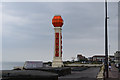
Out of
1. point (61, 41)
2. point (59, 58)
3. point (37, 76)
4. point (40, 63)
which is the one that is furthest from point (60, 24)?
point (37, 76)

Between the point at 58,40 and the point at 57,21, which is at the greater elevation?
the point at 57,21

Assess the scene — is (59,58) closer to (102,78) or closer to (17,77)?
(102,78)

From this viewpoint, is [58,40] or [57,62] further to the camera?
[58,40]

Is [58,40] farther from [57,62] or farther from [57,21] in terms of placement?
[57,62]

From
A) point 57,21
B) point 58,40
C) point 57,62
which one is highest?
point 57,21

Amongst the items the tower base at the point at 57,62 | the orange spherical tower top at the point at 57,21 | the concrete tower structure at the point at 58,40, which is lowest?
the tower base at the point at 57,62

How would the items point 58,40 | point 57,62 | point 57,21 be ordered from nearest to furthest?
point 57,21, point 57,62, point 58,40

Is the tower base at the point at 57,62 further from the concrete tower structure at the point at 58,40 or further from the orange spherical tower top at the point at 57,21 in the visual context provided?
the orange spherical tower top at the point at 57,21

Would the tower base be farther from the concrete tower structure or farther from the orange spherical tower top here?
the orange spherical tower top

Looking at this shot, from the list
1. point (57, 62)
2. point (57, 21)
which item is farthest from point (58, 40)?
point (57, 62)

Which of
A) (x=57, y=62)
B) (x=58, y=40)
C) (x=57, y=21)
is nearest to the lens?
(x=57, y=21)

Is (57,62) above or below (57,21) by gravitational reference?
below

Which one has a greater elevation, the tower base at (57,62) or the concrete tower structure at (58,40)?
the concrete tower structure at (58,40)

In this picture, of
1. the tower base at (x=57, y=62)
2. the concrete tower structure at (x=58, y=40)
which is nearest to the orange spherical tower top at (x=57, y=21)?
the concrete tower structure at (x=58, y=40)
